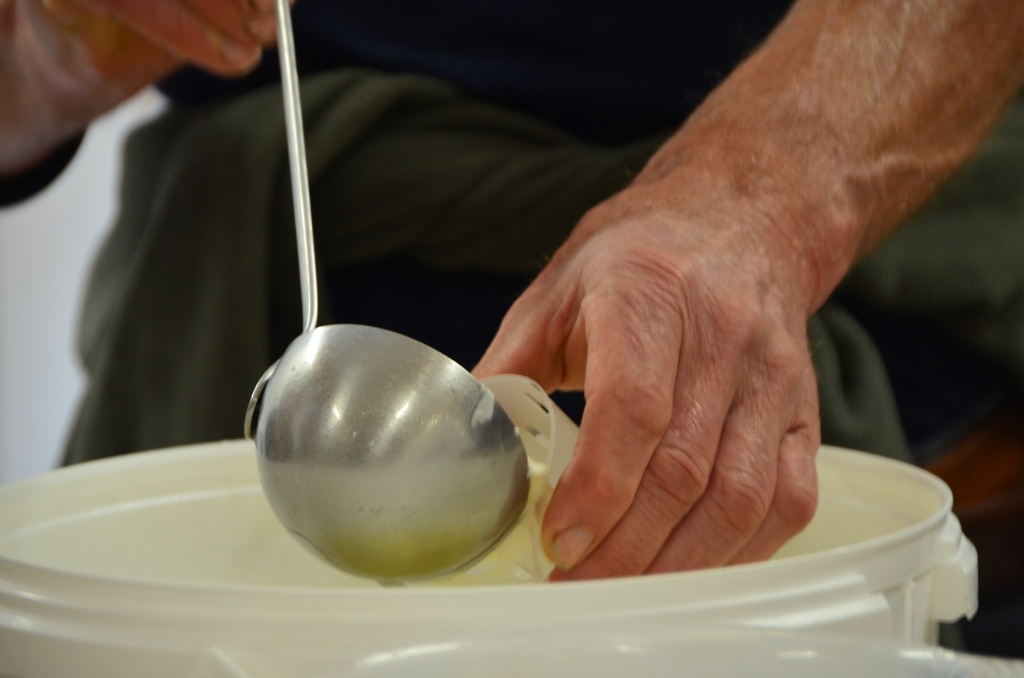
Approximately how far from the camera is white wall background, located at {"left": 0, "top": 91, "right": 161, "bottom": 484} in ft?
3.47

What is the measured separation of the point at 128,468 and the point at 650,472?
21cm

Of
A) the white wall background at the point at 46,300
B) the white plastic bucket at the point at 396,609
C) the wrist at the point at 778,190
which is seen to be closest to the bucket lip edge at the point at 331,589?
the white plastic bucket at the point at 396,609

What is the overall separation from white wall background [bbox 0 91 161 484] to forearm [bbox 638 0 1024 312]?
80 centimetres

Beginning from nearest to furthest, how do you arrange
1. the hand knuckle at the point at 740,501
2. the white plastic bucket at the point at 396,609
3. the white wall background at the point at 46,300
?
the white plastic bucket at the point at 396,609 < the hand knuckle at the point at 740,501 < the white wall background at the point at 46,300

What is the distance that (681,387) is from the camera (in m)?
0.33

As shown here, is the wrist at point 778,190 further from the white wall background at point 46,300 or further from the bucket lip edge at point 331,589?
the white wall background at point 46,300

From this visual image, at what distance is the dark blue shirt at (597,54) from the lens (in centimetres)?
54

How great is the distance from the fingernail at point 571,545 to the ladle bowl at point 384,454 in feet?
0.06

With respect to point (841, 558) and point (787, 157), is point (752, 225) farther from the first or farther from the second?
point (841, 558)

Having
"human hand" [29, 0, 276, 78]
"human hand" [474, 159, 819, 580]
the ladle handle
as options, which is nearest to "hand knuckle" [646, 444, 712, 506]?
"human hand" [474, 159, 819, 580]

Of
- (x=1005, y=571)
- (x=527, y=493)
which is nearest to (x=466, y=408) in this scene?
(x=527, y=493)

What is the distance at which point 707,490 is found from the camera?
1.09 feet

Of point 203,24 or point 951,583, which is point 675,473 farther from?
point 203,24

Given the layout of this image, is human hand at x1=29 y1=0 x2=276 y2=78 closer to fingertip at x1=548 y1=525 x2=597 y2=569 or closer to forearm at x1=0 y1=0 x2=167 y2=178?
forearm at x1=0 y1=0 x2=167 y2=178
